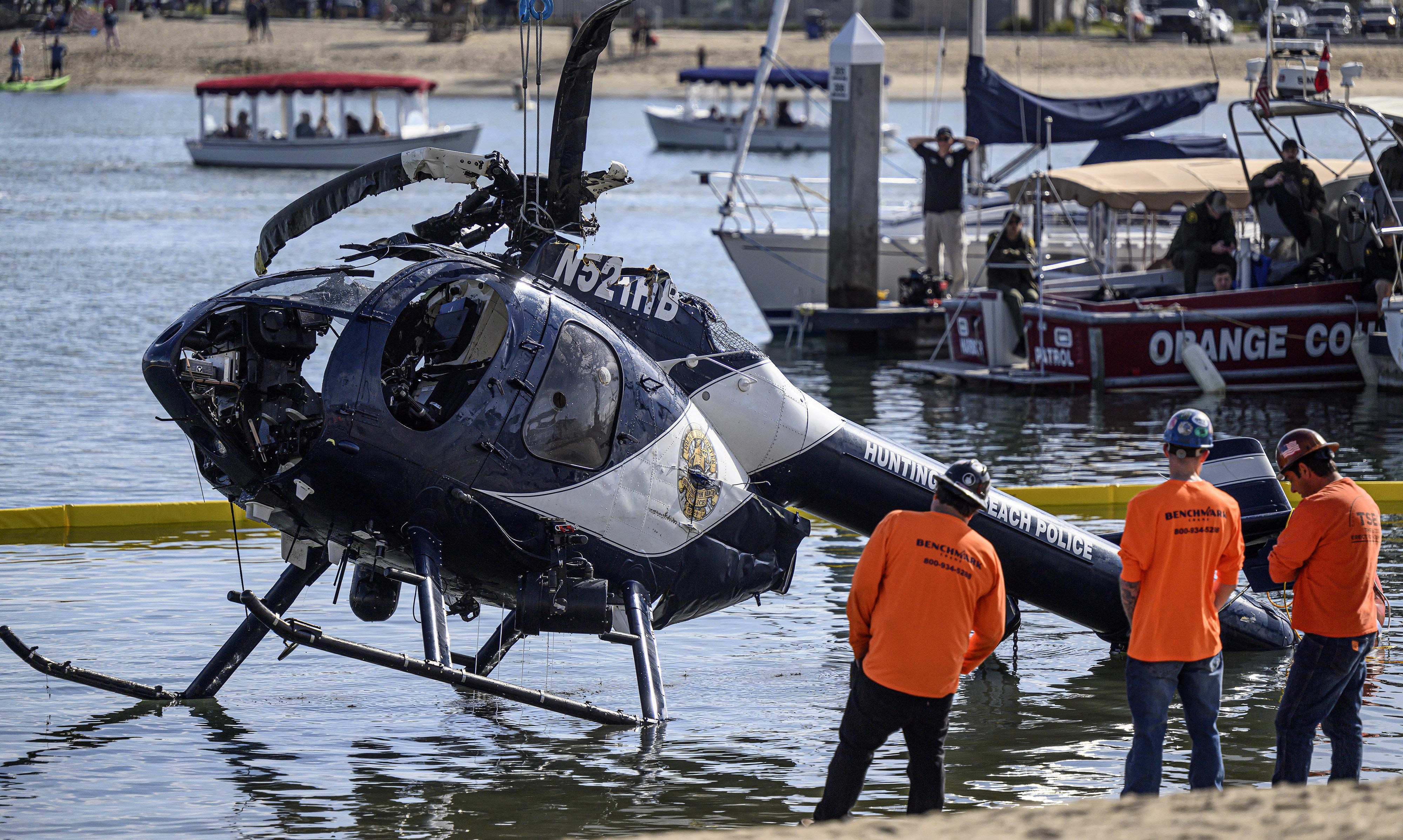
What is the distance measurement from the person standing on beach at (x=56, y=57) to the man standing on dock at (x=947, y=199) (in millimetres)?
73166

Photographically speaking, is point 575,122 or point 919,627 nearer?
point 919,627

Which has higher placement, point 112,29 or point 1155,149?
point 112,29

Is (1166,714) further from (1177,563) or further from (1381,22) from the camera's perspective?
(1381,22)

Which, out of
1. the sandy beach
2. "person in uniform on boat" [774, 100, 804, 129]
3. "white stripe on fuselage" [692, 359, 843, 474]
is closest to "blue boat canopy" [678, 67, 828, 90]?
"person in uniform on boat" [774, 100, 804, 129]

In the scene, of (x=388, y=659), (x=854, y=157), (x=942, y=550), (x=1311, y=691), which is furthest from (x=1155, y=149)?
(x=388, y=659)

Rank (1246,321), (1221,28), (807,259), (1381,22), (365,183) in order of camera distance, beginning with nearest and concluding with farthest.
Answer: (365,183), (1381,22), (1246,321), (807,259), (1221,28)

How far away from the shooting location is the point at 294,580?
9.26 m

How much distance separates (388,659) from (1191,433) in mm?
3726

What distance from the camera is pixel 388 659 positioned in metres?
7.57

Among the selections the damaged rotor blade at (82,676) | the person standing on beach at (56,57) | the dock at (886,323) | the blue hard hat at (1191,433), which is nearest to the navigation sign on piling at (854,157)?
the dock at (886,323)

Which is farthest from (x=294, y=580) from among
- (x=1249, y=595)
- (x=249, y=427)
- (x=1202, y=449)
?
(x=1249, y=595)

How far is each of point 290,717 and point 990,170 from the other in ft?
149

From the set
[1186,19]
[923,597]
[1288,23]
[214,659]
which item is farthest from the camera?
[1186,19]

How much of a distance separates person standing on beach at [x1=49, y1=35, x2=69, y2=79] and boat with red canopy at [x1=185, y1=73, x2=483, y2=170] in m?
36.7
